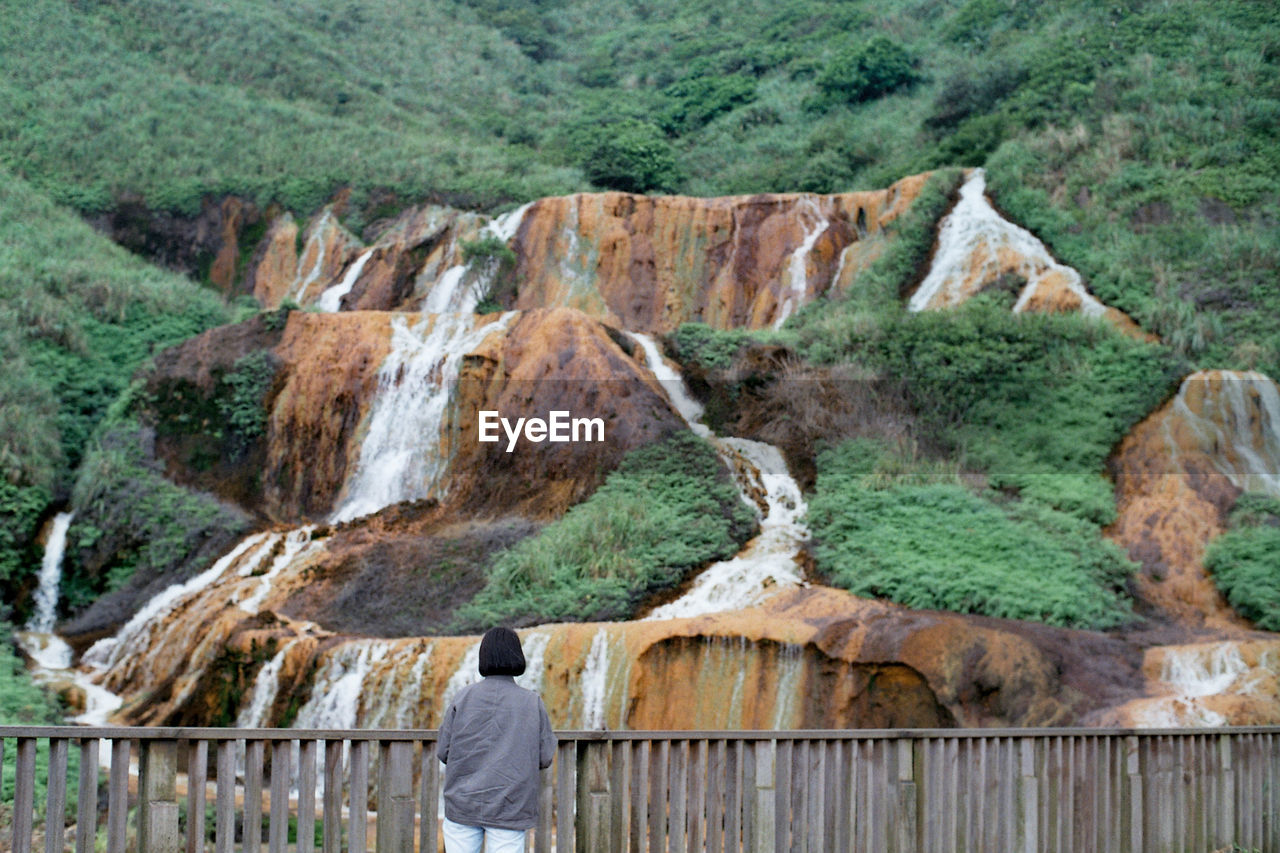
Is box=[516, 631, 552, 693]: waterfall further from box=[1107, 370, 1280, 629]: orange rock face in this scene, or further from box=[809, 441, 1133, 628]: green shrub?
box=[1107, 370, 1280, 629]: orange rock face

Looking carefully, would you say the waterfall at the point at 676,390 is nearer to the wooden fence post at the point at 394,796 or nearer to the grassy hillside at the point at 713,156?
the grassy hillside at the point at 713,156

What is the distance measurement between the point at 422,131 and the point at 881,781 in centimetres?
2699

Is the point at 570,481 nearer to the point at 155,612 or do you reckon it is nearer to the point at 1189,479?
the point at 155,612

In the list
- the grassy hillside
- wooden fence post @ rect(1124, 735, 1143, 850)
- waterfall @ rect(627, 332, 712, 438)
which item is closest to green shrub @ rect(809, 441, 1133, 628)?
the grassy hillside

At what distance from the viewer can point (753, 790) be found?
15.6ft

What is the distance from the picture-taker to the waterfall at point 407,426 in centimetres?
1638

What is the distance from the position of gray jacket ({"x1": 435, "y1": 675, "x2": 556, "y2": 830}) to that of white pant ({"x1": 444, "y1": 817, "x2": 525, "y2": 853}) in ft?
0.11

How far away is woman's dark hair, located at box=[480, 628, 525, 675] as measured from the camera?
410 centimetres

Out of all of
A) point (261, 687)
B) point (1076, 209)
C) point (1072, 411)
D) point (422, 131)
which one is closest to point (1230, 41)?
point (1076, 209)

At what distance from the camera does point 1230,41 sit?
2298cm

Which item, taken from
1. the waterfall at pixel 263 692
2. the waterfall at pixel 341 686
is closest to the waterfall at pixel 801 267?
the waterfall at pixel 341 686

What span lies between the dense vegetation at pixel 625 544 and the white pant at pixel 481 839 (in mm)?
8574

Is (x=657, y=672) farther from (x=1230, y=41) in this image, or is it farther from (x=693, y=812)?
(x=1230, y=41)

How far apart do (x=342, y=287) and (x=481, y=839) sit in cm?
1987
